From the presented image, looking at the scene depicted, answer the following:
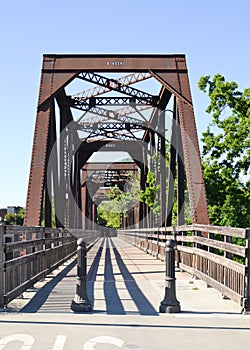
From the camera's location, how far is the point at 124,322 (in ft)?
21.7

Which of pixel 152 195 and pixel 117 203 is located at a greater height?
pixel 117 203

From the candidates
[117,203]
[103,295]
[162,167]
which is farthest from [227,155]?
[117,203]

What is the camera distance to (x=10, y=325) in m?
6.38

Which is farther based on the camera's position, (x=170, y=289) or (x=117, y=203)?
(x=117, y=203)

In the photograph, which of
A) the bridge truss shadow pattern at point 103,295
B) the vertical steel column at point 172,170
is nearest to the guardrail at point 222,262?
the bridge truss shadow pattern at point 103,295

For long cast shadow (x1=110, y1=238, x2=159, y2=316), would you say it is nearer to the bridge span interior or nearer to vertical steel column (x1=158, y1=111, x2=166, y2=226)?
the bridge span interior

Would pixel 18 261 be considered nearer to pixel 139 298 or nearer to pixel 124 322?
pixel 139 298

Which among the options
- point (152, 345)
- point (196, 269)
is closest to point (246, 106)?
point (196, 269)

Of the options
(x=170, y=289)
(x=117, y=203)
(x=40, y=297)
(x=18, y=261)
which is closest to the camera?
(x=170, y=289)

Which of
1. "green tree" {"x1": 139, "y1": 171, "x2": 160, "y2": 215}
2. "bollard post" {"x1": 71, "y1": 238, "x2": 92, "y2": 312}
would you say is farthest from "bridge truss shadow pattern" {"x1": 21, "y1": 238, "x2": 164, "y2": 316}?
"green tree" {"x1": 139, "y1": 171, "x2": 160, "y2": 215}

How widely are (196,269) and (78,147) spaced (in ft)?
83.0

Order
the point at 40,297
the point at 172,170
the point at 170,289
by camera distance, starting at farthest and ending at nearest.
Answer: the point at 172,170 → the point at 40,297 → the point at 170,289

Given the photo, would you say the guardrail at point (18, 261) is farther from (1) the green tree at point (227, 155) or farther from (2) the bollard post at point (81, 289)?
(1) the green tree at point (227, 155)

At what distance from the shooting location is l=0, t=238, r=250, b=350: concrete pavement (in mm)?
5625
